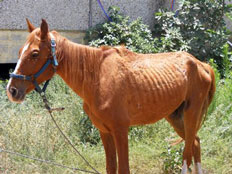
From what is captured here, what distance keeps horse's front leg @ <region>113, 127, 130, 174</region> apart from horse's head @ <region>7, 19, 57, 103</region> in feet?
2.97

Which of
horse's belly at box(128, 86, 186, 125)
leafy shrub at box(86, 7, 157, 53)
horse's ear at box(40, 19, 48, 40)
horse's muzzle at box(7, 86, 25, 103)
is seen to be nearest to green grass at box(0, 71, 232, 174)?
horse's belly at box(128, 86, 186, 125)

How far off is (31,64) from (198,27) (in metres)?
6.06

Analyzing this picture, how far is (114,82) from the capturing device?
10.7 feet

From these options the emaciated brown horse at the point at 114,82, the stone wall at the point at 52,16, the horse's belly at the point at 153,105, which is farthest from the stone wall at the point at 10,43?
the horse's belly at the point at 153,105

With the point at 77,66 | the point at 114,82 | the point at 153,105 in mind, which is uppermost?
the point at 77,66

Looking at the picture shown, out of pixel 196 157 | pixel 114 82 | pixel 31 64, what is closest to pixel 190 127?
pixel 196 157

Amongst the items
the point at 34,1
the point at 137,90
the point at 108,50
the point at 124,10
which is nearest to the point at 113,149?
the point at 137,90

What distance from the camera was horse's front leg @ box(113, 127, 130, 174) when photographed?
10.6 feet

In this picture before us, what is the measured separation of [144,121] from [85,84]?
30.2 inches

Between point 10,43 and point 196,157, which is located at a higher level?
point 10,43

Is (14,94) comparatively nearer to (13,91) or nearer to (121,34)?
(13,91)

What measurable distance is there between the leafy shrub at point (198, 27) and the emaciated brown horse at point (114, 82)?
4324 millimetres

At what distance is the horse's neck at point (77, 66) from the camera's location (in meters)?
3.27

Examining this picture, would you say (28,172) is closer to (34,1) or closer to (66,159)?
(66,159)
